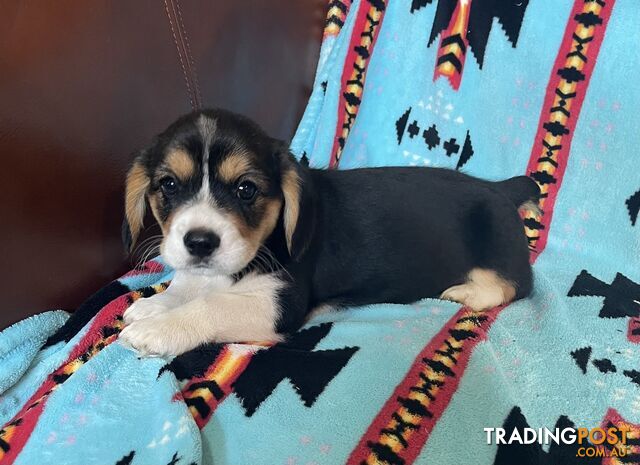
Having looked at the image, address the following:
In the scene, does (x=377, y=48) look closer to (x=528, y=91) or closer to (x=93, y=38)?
(x=528, y=91)

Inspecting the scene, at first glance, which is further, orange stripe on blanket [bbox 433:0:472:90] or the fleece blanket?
orange stripe on blanket [bbox 433:0:472:90]

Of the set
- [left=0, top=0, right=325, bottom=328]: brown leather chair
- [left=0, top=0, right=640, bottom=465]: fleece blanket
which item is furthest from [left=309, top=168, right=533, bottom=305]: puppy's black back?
[left=0, top=0, right=325, bottom=328]: brown leather chair

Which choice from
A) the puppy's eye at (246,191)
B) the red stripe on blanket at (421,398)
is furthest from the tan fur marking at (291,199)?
the red stripe on blanket at (421,398)

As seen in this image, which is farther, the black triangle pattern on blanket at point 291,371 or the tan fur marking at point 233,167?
the tan fur marking at point 233,167

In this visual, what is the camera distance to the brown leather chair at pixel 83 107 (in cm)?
180

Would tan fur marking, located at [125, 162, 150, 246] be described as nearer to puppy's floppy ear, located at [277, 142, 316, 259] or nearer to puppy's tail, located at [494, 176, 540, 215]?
puppy's floppy ear, located at [277, 142, 316, 259]

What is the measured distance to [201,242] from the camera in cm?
173

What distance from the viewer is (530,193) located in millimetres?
2584

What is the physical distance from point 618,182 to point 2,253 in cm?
247

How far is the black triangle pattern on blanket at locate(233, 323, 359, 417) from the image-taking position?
5.36 ft

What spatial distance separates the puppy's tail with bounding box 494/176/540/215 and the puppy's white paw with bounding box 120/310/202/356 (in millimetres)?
1401

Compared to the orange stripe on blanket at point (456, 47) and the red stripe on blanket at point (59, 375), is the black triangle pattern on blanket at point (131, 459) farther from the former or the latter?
the orange stripe on blanket at point (456, 47)

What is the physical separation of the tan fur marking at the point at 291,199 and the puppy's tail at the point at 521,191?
37.9 inches

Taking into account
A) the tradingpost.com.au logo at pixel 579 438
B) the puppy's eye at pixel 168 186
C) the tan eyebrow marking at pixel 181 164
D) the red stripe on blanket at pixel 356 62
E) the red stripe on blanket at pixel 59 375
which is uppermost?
the red stripe on blanket at pixel 356 62
